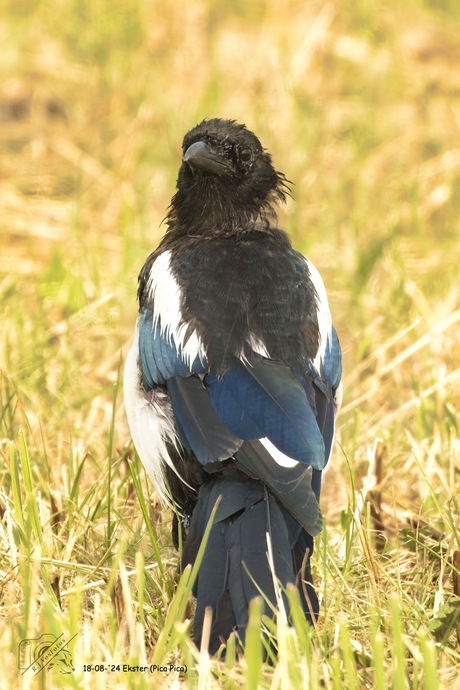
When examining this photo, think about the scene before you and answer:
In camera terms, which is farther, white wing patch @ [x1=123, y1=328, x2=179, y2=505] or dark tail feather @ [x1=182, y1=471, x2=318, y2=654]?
white wing patch @ [x1=123, y1=328, x2=179, y2=505]

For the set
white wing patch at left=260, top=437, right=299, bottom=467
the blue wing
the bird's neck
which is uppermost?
the bird's neck

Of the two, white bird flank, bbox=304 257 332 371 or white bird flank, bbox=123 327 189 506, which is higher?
white bird flank, bbox=304 257 332 371

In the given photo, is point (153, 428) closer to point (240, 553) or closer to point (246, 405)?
point (246, 405)

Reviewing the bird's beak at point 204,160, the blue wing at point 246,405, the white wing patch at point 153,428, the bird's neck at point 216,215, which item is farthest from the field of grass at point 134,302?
the bird's beak at point 204,160

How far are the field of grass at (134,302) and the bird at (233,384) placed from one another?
0.10 metres

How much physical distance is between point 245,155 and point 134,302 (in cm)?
122

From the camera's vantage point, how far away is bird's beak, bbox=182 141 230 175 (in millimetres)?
3242

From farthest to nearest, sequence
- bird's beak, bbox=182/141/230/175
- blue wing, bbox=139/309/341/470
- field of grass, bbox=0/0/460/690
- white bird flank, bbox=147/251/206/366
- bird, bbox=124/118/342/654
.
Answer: bird's beak, bbox=182/141/230/175, white bird flank, bbox=147/251/206/366, blue wing, bbox=139/309/341/470, bird, bbox=124/118/342/654, field of grass, bbox=0/0/460/690

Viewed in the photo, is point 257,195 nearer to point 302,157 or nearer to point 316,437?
point 316,437

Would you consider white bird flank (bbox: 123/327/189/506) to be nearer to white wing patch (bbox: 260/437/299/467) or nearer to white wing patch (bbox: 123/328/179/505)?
white wing patch (bbox: 123/328/179/505)

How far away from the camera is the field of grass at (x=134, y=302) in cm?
234

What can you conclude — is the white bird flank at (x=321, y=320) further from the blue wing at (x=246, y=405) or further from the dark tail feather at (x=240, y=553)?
the dark tail feather at (x=240, y=553)

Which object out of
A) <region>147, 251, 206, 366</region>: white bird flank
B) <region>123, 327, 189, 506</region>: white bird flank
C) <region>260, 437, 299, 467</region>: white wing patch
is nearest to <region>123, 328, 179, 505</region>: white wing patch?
<region>123, 327, 189, 506</region>: white bird flank

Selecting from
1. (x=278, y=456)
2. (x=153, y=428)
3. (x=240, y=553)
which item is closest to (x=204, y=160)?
(x=153, y=428)
